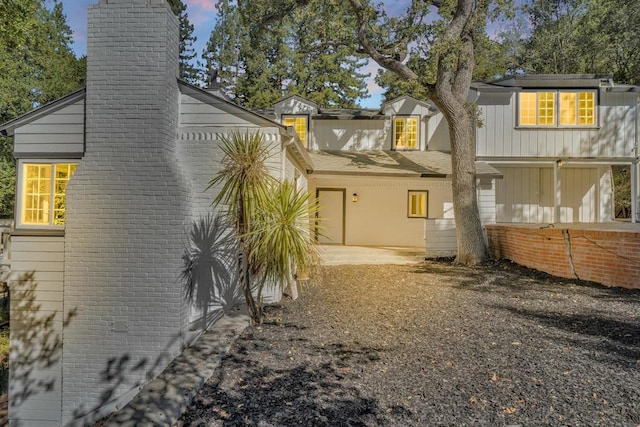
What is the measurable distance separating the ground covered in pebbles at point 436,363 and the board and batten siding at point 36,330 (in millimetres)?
4022

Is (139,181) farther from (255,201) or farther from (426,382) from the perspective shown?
(426,382)

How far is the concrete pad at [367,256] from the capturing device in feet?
33.3

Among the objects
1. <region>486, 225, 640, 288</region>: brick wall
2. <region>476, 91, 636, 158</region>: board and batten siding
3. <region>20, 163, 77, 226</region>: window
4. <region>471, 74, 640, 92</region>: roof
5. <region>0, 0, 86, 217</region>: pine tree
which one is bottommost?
<region>486, 225, 640, 288</region>: brick wall

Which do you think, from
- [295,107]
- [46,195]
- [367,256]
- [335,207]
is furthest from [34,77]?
[367,256]

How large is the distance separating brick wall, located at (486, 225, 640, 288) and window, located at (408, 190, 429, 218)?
3.96m

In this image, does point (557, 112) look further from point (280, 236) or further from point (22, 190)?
point (22, 190)

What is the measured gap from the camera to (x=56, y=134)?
22.8 ft

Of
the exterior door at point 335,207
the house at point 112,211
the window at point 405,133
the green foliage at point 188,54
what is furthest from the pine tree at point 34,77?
the window at point 405,133

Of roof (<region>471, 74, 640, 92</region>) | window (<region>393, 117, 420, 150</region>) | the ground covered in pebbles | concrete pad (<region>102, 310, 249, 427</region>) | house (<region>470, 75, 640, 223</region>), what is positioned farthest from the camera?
window (<region>393, 117, 420, 150</region>)

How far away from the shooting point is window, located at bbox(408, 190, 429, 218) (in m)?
13.4

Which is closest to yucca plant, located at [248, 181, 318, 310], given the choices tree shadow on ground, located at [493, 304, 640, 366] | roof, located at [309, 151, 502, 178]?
tree shadow on ground, located at [493, 304, 640, 366]

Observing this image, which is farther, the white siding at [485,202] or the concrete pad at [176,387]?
the white siding at [485,202]

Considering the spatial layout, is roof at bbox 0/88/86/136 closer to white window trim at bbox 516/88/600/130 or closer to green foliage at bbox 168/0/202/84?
white window trim at bbox 516/88/600/130

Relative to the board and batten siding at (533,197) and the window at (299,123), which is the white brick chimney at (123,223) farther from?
the board and batten siding at (533,197)
